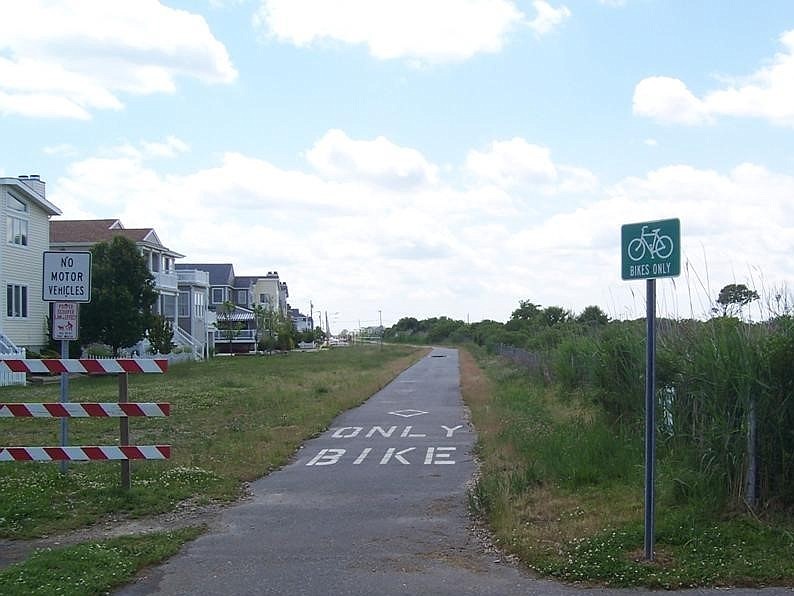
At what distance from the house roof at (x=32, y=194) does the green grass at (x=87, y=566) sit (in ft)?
110

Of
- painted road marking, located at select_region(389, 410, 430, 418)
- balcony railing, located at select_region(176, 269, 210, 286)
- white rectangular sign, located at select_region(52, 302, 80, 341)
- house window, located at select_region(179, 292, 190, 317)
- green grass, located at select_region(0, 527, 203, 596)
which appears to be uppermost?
balcony railing, located at select_region(176, 269, 210, 286)

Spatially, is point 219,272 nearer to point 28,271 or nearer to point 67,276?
point 28,271

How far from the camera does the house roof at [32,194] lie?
3806 centimetres

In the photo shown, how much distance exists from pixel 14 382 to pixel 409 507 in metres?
27.8

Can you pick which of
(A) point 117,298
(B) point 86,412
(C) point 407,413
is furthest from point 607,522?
(A) point 117,298

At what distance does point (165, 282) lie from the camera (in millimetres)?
58500

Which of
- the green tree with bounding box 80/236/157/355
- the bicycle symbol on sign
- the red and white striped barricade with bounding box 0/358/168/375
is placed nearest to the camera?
the bicycle symbol on sign

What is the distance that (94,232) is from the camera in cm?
5388

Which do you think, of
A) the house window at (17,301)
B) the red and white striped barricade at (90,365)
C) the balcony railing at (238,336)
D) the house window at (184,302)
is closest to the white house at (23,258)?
the house window at (17,301)

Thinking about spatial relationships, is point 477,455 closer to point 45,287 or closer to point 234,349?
point 45,287

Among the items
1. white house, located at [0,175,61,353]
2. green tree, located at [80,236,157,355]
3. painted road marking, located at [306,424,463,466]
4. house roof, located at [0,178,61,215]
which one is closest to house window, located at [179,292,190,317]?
white house, located at [0,175,61,353]

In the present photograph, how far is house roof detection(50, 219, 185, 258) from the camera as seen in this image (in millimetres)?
51812

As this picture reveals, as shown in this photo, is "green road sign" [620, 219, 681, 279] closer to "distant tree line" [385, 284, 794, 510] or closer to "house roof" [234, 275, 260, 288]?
"distant tree line" [385, 284, 794, 510]

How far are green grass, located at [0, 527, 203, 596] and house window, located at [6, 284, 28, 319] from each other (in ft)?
109
